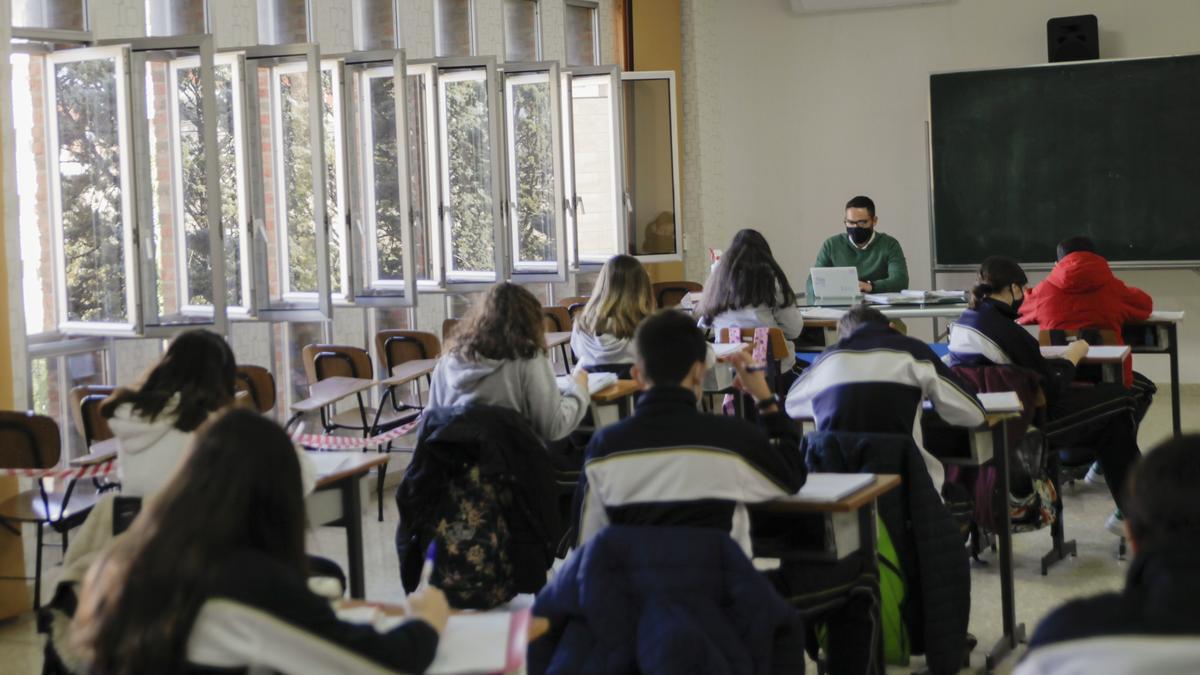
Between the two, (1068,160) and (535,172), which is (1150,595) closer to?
(535,172)

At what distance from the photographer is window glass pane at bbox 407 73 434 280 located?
7910mm

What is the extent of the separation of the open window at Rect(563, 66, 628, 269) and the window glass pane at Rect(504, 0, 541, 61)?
47 centimetres

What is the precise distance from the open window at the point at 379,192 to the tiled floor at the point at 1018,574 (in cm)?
141

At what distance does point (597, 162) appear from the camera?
950 centimetres

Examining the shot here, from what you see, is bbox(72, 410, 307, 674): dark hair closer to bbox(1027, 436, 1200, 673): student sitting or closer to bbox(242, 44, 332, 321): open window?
bbox(1027, 436, 1200, 673): student sitting

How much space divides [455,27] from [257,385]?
3.91 metres

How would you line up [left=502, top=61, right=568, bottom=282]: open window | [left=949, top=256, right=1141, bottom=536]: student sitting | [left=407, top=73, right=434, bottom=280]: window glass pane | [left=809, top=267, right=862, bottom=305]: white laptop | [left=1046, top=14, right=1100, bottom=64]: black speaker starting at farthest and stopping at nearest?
[left=1046, top=14, right=1100, bottom=64]: black speaker, [left=502, top=61, right=568, bottom=282]: open window, [left=407, top=73, right=434, bottom=280]: window glass pane, [left=809, top=267, right=862, bottom=305]: white laptop, [left=949, top=256, right=1141, bottom=536]: student sitting

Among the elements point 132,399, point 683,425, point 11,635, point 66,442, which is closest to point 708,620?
point 683,425

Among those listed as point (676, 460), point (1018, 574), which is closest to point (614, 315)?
point (1018, 574)

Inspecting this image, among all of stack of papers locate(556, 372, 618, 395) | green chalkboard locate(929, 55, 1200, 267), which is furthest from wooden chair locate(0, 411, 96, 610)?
green chalkboard locate(929, 55, 1200, 267)

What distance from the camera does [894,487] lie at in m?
3.68

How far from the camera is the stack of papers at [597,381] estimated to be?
503cm

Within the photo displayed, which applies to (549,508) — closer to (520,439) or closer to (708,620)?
(520,439)

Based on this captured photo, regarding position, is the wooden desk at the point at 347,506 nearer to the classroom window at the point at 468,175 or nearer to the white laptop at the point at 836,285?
the classroom window at the point at 468,175
